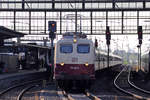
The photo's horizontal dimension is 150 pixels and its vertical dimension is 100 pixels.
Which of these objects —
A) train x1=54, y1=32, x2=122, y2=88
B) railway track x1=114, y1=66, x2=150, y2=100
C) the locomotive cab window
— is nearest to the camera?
railway track x1=114, y1=66, x2=150, y2=100

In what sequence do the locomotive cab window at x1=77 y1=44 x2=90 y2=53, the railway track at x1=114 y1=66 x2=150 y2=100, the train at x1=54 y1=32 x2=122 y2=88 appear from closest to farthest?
the railway track at x1=114 y1=66 x2=150 y2=100 → the train at x1=54 y1=32 x2=122 y2=88 → the locomotive cab window at x1=77 y1=44 x2=90 y2=53

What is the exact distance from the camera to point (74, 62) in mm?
20062

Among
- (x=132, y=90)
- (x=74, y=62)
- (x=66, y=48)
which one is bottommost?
(x=132, y=90)

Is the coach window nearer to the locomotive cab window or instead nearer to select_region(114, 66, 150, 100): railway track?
the locomotive cab window

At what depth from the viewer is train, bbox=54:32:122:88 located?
19812 millimetres

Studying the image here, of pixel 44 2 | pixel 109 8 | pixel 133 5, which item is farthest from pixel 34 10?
pixel 133 5

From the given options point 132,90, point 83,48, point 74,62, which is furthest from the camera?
point 132,90

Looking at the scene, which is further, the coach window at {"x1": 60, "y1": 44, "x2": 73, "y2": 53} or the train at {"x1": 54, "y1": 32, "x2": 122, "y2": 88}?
the coach window at {"x1": 60, "y1": 44, "x2": 73, "y2": 53}

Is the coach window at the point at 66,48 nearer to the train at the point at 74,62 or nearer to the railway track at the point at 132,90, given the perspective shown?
the train at the point at 74,62

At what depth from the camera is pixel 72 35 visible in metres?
21.5

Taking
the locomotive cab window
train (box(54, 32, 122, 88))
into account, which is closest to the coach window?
train (box(54, 32, 122, 88))

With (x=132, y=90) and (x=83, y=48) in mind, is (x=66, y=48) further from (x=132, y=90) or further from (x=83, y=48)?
(x=132, y=90)

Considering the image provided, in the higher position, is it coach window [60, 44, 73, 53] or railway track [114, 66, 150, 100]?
coach window [60, 44, 73, 53]

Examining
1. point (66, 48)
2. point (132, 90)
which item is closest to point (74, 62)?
point (66, 48)
